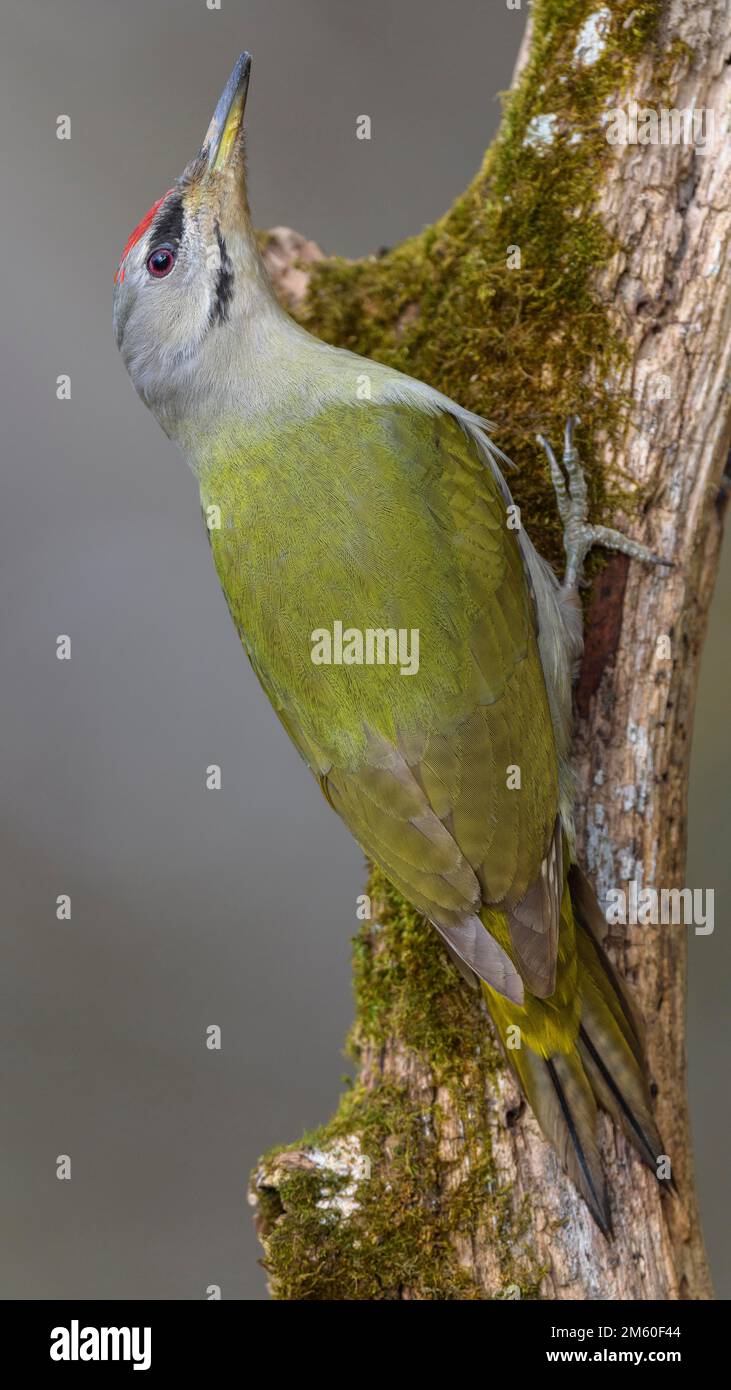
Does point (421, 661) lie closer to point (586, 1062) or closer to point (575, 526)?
point (575, 526)

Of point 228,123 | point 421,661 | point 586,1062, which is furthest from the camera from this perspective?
point 228,123

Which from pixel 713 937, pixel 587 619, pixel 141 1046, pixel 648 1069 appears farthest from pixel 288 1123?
pixel 587 619

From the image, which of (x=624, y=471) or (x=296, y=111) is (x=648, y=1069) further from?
(x=296, y=111)

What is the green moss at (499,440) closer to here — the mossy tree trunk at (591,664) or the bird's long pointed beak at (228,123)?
the mossy tree trunk at (591,664)

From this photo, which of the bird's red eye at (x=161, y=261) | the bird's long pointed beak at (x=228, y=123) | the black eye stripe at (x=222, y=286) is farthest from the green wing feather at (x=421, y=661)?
the bird's long pointed beak at (x=228, y=123)

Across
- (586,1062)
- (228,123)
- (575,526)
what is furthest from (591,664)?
(228,123)

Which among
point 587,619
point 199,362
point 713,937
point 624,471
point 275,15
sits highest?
point 275,15

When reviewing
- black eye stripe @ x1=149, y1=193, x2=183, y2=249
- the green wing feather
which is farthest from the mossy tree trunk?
black eye stripe @ x1=149, y1=193, x2=183, y2=249
